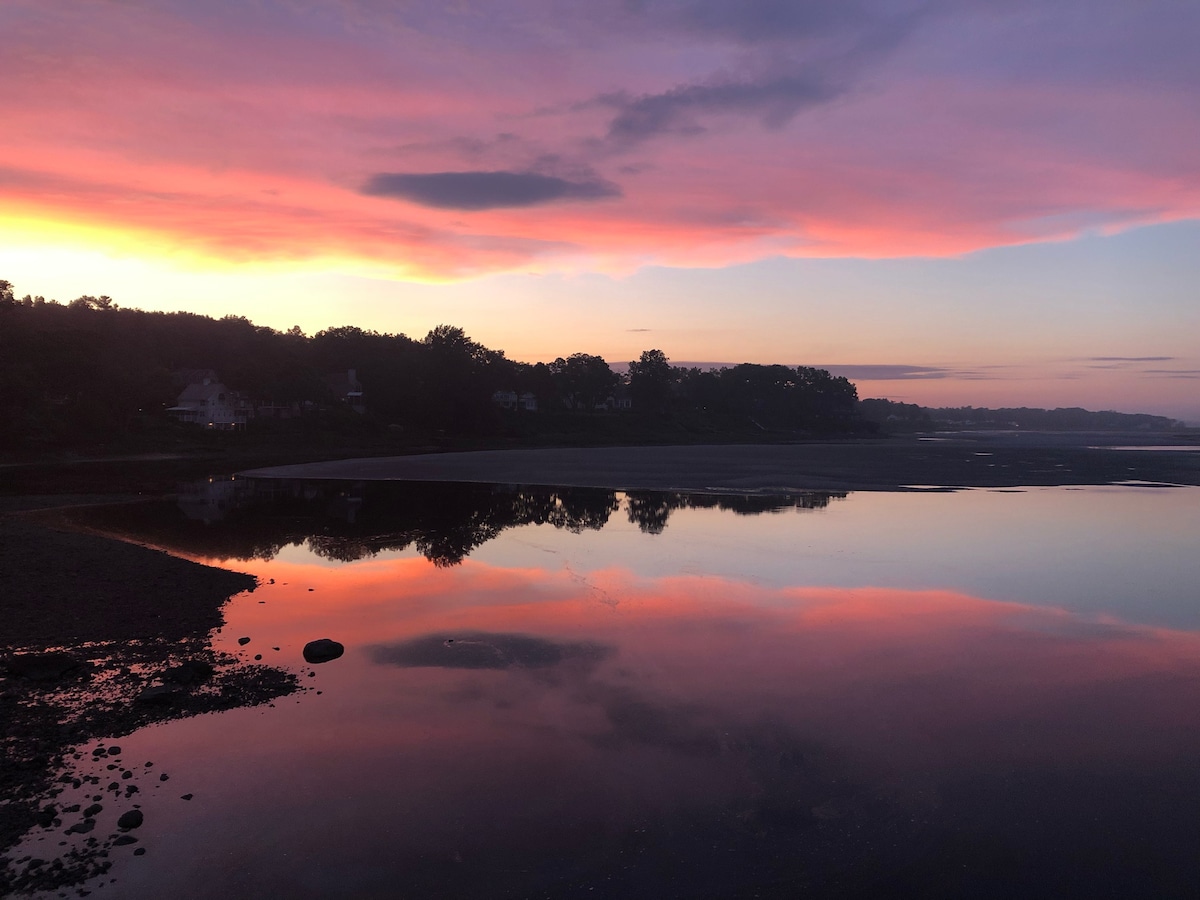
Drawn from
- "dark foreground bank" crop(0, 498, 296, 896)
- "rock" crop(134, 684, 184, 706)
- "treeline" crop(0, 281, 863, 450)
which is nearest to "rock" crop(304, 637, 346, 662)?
"dark foreground bank" crop(0, 498, 296, 896)

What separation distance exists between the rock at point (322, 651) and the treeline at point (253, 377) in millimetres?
71132

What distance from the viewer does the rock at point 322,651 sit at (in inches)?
Result: 622

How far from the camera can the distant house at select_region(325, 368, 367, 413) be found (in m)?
145

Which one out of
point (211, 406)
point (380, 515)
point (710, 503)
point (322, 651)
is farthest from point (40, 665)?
point (211, 406)

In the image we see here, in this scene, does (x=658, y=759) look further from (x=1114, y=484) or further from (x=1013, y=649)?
(x=1114, y=484)

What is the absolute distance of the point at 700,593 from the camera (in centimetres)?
2206

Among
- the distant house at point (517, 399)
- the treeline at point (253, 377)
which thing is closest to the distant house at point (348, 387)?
the treeline at point (253, 377)

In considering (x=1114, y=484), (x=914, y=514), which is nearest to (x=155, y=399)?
(x=914, y=514)

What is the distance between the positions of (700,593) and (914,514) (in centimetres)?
2142

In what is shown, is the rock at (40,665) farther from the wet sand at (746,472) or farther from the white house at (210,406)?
the white house at (210,406)

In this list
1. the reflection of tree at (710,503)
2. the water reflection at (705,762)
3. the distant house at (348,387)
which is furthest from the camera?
the distant house at (348,387)

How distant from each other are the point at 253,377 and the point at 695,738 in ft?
415

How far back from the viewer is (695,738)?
39.9 feet

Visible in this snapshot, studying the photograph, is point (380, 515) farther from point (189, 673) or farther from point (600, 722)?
point (600, 722)
